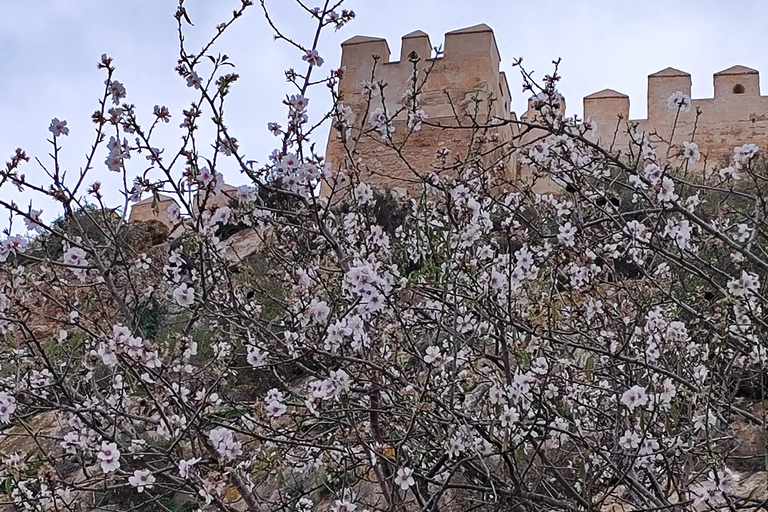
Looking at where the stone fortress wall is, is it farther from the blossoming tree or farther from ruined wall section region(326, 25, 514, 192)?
the blossoming tree

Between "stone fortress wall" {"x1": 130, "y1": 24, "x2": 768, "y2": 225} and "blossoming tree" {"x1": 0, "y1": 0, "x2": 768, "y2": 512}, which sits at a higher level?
"stone fortress wall" {"x1": 130, "y1": 24, "x2": 768, "y2": 225}

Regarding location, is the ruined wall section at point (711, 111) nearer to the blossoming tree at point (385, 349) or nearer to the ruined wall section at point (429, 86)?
the ruined wall section at point (429, 86)

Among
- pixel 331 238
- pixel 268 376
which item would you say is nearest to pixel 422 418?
pixel 331 238

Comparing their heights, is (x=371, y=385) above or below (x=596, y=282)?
below

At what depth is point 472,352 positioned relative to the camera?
112 inches

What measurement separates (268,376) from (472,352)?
3703 mm

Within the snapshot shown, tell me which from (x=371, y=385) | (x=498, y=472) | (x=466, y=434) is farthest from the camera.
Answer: (x=498, y=472)

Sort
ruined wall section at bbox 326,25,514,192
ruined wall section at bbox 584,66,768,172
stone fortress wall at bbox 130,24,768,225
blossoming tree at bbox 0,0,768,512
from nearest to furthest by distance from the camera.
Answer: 1. blossoming tree at bbox 0,0,768,512
2. ruined wall section at bbox 326,25,514,192
3. stone fortress wall at bbox 130,24,768,225
4. ruined wall section at bbox 584,66,768,172

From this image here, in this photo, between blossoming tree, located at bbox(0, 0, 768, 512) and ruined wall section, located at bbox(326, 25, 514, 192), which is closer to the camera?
blossoming tree, located at bbox(0, 0, 768, 512)

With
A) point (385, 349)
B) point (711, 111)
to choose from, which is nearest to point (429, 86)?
point (711, 111)

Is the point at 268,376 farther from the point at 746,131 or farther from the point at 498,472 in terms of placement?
the point at 746,131

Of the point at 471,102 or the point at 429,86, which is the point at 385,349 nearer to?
the point at 471,102

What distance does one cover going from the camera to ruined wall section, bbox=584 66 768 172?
46.8 feet

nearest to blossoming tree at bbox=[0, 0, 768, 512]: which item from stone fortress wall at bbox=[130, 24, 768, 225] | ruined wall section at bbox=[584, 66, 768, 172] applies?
stone fortress wall at bbox=[130, 24, 768, 225]
